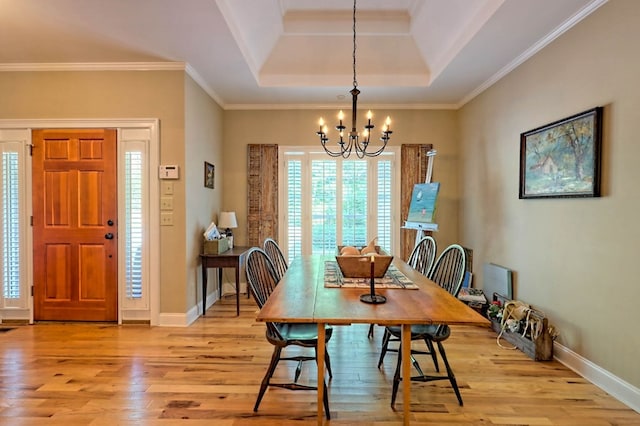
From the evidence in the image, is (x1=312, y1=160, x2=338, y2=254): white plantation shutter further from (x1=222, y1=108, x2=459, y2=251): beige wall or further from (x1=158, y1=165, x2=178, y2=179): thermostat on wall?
(x1=158, y1=165, x2=178, y2=179): thermostat on wall

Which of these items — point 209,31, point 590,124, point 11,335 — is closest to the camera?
point 590,124

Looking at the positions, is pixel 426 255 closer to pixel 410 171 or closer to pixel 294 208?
pixel 410 171

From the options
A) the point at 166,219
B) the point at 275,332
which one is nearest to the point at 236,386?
the point at 275,332

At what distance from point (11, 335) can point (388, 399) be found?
3768mm

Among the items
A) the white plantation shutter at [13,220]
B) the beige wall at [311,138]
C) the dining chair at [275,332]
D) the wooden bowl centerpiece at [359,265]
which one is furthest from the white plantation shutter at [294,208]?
the white plantation shutter at [13,220]

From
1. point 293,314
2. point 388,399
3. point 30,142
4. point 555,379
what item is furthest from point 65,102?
point 555,379

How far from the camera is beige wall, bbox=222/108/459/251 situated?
5035mm

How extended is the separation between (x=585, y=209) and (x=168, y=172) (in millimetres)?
3883

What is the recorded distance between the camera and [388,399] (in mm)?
2268

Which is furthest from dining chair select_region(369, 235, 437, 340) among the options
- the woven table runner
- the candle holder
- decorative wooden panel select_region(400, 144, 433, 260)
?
decorative wooden panel select_region(400, 144, 433, 260)

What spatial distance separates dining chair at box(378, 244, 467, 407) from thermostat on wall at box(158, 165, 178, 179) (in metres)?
2.70

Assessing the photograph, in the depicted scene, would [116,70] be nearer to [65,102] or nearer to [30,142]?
[65,102]

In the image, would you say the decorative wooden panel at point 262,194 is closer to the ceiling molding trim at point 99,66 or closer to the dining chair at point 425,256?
the ceiling molding trim at point 99,66

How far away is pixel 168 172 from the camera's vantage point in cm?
362
